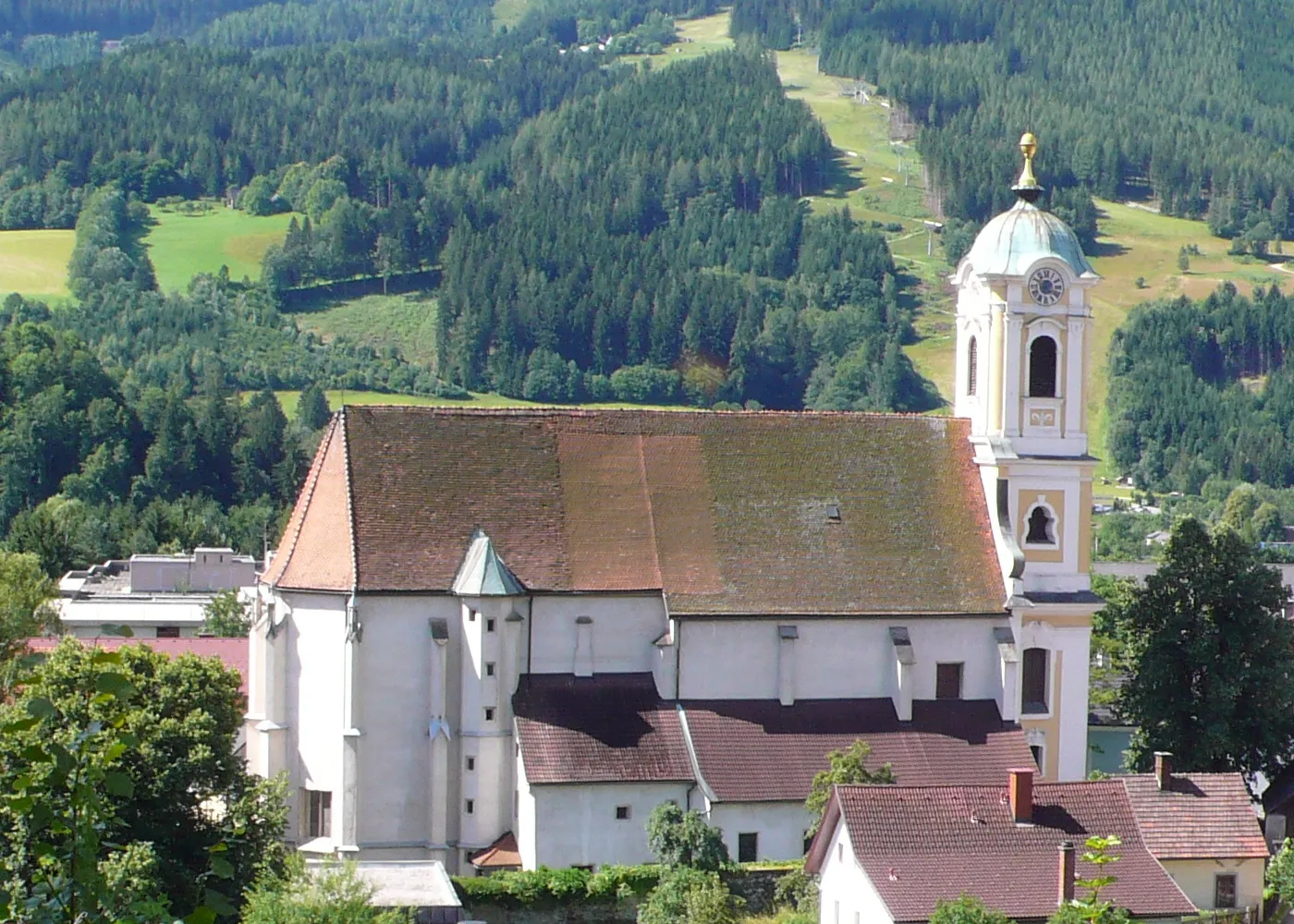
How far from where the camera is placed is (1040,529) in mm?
57812

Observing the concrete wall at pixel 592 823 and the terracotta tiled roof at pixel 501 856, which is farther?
the terracotta tiled roof at pixel 501 856

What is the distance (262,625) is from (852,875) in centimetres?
1511

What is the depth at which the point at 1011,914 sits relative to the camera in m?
44.1

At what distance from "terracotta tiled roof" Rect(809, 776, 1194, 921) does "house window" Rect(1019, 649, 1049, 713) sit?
28.2 ft

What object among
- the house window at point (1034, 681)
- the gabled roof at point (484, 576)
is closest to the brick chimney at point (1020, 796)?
the house window at point (1034, 681)

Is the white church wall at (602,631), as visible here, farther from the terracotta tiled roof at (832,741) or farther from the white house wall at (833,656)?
the terracotta tiled roof at (832,741)

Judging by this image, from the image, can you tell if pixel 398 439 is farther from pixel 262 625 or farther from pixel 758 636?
pixel 758 636

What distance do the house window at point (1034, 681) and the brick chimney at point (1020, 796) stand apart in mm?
9979

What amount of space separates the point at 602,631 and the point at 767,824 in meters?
5.10

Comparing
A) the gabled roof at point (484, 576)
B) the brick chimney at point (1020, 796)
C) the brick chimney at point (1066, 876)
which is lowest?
the brick chimney at point (1066, 876)

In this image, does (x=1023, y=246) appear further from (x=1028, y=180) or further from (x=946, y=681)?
(x=946, y=681)

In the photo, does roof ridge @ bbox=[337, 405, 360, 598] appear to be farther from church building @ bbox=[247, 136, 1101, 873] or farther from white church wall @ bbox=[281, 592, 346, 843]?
white church wall @ bbox=[281, 592, 346, 843]

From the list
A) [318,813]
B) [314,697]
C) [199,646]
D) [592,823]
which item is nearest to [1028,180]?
[592,823]

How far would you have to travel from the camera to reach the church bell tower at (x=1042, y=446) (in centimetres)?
5703
